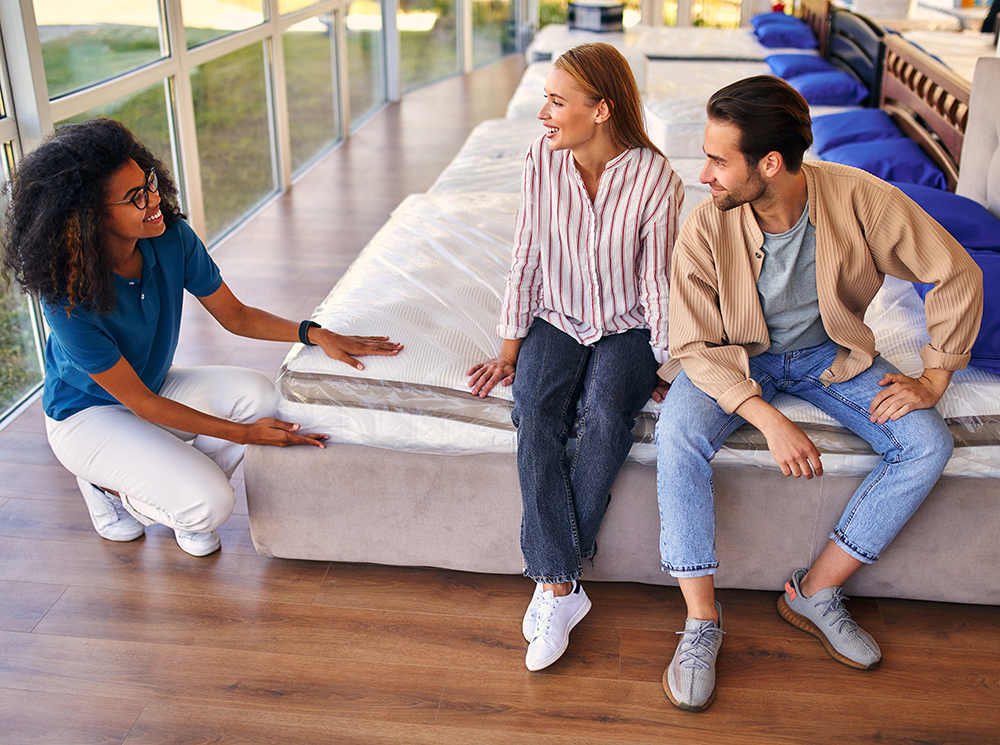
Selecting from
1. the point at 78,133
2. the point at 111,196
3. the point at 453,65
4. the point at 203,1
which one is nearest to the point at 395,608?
the point at 111,196

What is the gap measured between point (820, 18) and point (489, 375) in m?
4.56

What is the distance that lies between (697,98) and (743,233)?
2586 millimetres

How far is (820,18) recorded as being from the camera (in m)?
5.38

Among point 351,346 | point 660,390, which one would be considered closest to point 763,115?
point 660,390

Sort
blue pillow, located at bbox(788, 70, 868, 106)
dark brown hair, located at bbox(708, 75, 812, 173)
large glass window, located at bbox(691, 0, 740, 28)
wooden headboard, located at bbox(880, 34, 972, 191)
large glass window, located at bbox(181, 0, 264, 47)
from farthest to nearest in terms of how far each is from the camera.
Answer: large glass window, located at bbox(691, 0, 740, 28)
blue pillow, located at bbox(788, 70, 868, 106)
large glass window, located at bbox(181, 0, 264, 47)
wooden headboard, located at bbox(880, 34, 972, 191)
dark brown hair, located at bbox(708, 75, 812, 173)

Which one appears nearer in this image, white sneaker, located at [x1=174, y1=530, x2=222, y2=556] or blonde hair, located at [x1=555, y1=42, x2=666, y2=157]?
blonde hair, located at [x1=555, y1=42, x2=666, y2=157]

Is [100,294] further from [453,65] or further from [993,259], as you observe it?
[453,65]

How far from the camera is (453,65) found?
25.7ft

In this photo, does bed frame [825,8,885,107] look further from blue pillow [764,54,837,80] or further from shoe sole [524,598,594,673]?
shoe sole [524,598,594,673]

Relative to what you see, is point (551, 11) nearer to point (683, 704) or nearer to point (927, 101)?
point (927, 101)

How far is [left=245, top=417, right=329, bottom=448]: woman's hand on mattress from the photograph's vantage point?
5.94 feet

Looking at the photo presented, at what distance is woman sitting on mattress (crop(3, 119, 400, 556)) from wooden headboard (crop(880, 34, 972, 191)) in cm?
201

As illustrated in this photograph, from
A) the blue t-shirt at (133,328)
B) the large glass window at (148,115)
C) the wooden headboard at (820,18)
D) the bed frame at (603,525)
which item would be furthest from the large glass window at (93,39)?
the wooden headboard at (820,18)

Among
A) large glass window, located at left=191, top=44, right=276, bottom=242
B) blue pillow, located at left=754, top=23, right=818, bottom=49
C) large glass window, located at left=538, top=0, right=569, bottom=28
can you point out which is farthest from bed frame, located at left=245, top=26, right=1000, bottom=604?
large glass window, located at left=538, top=0, right=569, bottom=28
